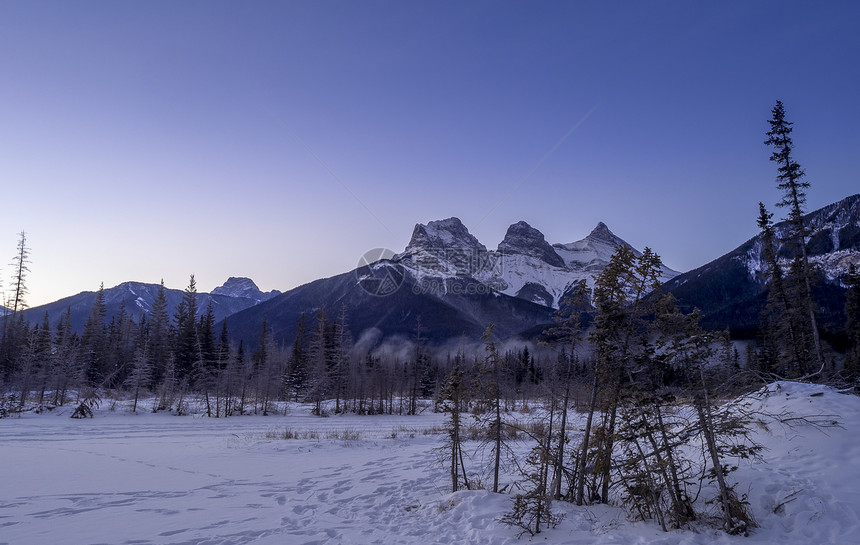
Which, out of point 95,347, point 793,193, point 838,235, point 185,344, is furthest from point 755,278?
point 95,347

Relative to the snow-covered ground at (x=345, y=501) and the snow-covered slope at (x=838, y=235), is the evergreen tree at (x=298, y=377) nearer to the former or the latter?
the snow-covered ground at (x=345, y=501)

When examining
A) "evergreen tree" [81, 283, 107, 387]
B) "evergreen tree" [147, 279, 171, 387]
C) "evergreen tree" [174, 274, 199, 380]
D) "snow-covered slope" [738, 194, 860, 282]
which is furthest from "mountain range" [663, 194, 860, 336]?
"evergreen tree" [81, 283, 107, 387]

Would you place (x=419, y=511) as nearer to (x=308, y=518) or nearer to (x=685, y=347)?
(x=308, y=518)

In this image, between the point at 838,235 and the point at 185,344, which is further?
the point at 838,235

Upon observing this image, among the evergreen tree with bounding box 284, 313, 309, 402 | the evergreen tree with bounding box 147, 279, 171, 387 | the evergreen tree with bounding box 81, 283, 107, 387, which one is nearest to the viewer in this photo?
the evergreen tree with bounding box 81, 283, 107, 387

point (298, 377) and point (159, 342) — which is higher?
point (159, 342)

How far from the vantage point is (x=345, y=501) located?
11.6m

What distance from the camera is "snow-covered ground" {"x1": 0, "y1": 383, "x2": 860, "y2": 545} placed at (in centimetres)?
796

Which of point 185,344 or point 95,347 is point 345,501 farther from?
point 95,347

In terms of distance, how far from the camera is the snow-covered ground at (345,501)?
7.96m

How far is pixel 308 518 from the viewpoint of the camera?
989 centimetres

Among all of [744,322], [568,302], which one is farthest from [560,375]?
[744,322]

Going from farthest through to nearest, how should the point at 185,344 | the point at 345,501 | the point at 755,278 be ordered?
the point at 755,278 → the point at 185,344 → the point at 345,501

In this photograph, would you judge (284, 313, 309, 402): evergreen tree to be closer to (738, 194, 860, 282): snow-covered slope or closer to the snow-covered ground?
the snow-covered ground
